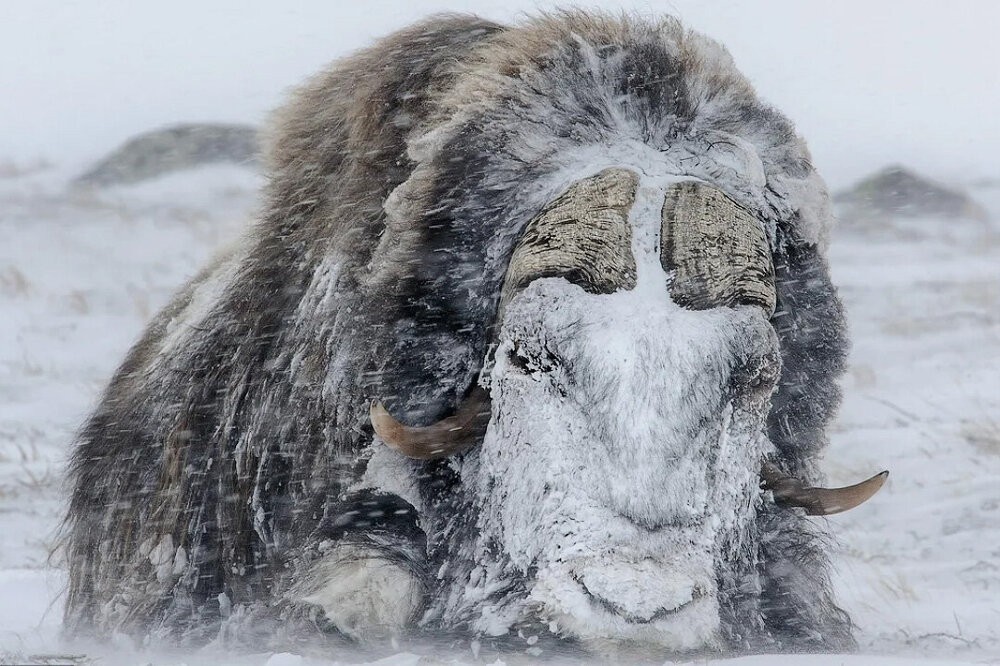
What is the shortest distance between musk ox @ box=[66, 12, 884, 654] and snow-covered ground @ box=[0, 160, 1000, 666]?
28 cm

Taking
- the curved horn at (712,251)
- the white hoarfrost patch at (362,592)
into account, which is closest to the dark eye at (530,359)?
the curved horn at (712,251)

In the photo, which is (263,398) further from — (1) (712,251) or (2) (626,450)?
(1) (712,251)

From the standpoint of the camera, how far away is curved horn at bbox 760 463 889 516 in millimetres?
3182

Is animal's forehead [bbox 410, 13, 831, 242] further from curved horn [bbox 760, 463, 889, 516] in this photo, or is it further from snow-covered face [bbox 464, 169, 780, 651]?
curved horn [bbox 760, 463, 889, 516]

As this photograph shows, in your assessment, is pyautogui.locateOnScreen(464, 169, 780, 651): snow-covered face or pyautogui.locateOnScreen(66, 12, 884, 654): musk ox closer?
pyautogui.locateOnScreen(464, 169, 780, 651): snow-covered face

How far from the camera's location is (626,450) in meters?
2.62

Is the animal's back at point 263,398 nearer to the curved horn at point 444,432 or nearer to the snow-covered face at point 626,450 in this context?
the curved horn at point 444,432

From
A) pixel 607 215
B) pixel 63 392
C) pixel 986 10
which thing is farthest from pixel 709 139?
pixel 986 10

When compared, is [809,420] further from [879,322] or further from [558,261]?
[879,322]

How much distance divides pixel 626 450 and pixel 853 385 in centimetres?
569

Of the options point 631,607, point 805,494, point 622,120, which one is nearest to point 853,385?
point 805,494

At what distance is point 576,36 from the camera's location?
3238mm

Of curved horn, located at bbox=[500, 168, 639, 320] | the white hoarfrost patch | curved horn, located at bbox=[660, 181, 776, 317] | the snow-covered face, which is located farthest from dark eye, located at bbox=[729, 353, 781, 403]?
the white hoarfrost patch

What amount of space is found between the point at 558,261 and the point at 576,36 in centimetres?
71
